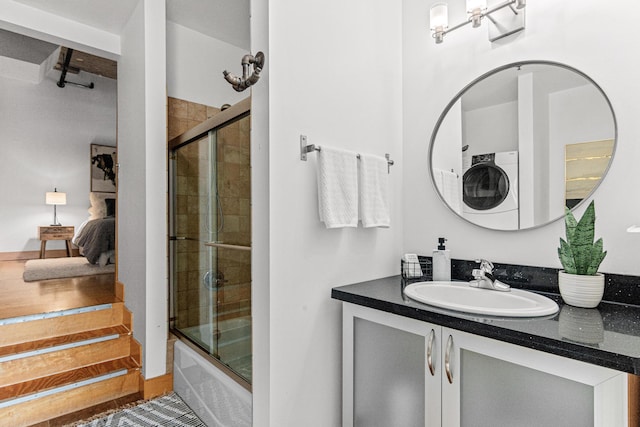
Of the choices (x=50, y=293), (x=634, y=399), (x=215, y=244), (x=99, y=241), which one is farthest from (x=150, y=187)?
(x=99, y=241)

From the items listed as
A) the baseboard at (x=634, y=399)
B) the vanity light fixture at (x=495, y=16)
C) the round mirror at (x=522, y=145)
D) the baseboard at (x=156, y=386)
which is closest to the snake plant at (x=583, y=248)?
the round mirror at (x=522, y=145)

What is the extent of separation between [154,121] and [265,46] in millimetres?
1342

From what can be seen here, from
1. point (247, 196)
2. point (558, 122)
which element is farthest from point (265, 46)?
point (558, 122)

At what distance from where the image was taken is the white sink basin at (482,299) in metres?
1.07

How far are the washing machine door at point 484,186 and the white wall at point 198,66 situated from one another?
1.93 meters

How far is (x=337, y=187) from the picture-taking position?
1.43 m

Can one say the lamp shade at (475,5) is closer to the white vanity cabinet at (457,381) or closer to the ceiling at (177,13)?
the white vanity cabinet at (457,381)

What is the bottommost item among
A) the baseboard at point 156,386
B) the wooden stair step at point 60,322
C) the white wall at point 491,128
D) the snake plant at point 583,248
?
the baseboard at point 156,386

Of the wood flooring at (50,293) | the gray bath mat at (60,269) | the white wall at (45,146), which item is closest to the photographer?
the wood flooring at (50,293)

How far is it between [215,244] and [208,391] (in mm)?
809

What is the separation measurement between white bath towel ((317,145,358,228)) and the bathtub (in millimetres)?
915

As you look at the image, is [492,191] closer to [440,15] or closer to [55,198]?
[440,15]

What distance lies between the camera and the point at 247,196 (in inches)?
73.3

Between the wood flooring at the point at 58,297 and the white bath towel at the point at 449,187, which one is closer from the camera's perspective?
the white bath towel at the point at 449,187
